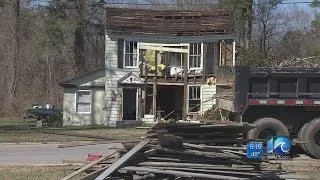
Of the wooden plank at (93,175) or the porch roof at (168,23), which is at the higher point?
the porch roof at (168,23)

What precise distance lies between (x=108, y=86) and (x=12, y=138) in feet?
38.2

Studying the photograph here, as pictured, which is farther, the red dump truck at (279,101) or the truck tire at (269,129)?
the red dump truck at (279,101)

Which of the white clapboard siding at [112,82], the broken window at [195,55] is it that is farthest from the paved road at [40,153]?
the broken window at [195,55]

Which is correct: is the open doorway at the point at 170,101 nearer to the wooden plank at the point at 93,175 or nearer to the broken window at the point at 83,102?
the broken window at the point at 83,102

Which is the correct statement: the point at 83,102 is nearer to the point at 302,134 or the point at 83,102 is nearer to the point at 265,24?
the point at 302,134

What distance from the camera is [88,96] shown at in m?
35.8

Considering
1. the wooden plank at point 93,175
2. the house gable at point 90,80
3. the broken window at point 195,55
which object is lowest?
the wooden plank at point 93,175

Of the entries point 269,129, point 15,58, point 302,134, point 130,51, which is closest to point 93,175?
point 269,129

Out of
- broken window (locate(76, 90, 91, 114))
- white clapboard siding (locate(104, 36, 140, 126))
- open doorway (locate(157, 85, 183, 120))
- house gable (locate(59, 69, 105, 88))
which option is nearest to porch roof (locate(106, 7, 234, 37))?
white clapboard siding (locate(104, 36, 140, 126))

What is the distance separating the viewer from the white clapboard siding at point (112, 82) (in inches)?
1363

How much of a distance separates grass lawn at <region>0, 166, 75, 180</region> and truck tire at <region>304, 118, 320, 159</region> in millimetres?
6763

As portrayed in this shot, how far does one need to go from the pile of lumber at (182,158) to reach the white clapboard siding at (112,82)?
81.8 ft

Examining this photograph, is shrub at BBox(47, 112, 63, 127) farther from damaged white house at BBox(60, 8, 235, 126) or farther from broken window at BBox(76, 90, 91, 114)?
broken window at BBox(76, 90, 91, 114)

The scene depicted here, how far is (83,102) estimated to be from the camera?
35750 millimetres
